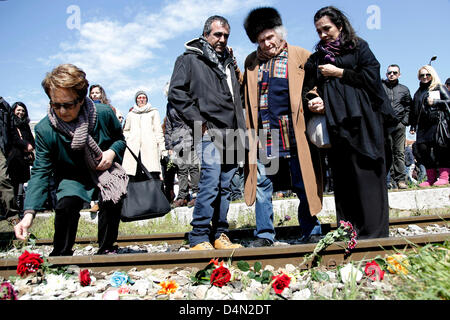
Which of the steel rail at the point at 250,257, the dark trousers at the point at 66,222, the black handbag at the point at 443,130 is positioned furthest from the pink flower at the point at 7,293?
the black handbag at the point at 443,130

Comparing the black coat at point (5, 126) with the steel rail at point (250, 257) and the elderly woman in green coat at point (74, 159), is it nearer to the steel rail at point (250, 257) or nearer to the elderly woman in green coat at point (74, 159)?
the elderly woman in green coat at point (74, 159)

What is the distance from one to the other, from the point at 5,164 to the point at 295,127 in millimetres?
5434

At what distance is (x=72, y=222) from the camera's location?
3.37 meters

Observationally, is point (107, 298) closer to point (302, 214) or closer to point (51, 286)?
point (51, 286)

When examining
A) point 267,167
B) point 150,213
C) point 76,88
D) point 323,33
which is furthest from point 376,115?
point 76,88

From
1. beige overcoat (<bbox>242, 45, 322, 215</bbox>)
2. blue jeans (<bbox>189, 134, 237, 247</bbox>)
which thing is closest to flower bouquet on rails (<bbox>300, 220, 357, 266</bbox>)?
beige overcoat (<bbox>242, 45, 322, 215</bbox>)

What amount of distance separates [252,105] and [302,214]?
1.29 m

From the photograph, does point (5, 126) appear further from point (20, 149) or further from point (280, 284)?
point (280, 284)

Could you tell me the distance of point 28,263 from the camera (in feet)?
8.87

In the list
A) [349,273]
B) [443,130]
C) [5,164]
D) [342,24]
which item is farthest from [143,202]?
[443,130]

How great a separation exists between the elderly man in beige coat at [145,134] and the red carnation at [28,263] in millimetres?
4556

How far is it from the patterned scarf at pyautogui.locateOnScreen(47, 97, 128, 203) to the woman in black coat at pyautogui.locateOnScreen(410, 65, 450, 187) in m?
6.73

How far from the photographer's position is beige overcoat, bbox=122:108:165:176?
739 cm

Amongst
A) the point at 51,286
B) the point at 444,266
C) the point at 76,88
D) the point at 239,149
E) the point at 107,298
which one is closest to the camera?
the point at 444,266
